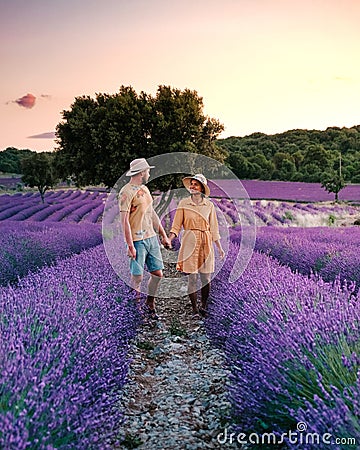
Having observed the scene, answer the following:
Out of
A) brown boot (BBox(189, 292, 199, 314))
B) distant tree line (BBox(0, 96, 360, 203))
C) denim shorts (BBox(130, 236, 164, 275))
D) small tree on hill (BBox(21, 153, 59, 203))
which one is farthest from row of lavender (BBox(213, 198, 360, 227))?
small tree on hill (BBox(21, 153, 59, 203))

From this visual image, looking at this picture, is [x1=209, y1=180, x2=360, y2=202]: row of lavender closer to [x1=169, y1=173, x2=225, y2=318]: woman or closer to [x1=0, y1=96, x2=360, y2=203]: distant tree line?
[x1=0, y1=96, x2=360, y2=203]: distant tree line

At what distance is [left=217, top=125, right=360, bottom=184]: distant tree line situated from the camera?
25.8m

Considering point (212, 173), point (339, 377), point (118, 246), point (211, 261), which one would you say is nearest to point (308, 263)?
point (211, 261)

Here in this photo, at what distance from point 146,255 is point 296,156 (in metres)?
25.2

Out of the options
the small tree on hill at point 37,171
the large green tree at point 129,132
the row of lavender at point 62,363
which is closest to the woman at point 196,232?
the row of lavender at point 62,363

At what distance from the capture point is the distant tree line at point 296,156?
84.6 feet

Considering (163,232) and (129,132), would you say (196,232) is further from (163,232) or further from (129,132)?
(129,132)

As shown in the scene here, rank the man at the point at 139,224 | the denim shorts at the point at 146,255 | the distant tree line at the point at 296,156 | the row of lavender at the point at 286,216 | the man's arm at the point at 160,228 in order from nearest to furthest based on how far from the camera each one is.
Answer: the man at the point at 139,224 < the denim shorts at the point at 146,255 < the man's arm at the point at 160,228 < the row of lavender at the point at 286,216 < the distant tree line at the point at 296,156

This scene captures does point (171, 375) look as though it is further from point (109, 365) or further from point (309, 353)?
point (309, 353)

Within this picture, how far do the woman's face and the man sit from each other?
44 centimetres

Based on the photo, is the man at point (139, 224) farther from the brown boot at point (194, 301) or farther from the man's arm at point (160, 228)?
the brown boot at point (194, 301)

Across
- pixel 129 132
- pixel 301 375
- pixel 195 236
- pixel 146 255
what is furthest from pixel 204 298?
pixel 129 132

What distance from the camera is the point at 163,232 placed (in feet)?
15.7

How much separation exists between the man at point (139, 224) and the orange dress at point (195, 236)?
23cm
